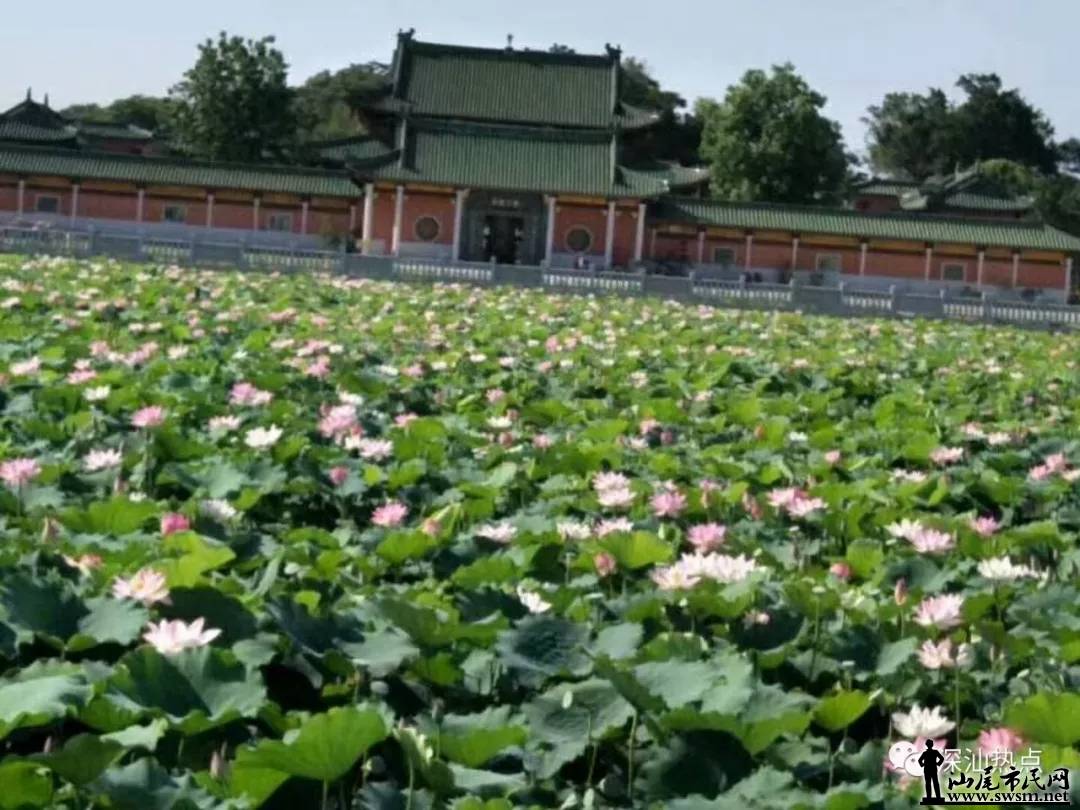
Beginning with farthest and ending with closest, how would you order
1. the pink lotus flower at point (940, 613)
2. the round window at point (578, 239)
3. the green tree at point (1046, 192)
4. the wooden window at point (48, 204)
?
the green tree at point (1046, 192) → the round window at point (578, 239) → the wooden window at point (48, 204) → the pink lotus flower at point (940, 613)

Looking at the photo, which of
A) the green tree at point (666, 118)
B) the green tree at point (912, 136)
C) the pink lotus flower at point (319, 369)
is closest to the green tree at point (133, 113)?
the green tree at point (666, 118)

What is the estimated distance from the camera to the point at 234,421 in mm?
3996

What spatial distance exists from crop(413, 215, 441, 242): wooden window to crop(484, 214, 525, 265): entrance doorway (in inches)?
47.3

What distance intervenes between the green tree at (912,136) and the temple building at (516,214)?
30.3 metres

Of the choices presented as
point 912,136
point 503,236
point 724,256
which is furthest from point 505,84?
point 912,136

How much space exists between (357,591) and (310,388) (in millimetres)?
2916

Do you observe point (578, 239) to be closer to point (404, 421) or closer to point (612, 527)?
point (404, 421)

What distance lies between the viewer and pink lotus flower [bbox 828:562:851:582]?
282 centimetres

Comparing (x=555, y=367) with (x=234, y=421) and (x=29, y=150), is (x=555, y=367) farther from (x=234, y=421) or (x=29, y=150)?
(x=29, y=150)

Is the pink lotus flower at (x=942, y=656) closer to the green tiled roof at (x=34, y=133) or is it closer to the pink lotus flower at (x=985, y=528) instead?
the pink lotus flower at (x=985, y=528)

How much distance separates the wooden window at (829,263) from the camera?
33.4m

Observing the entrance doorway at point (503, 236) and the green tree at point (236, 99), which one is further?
the green tree at point (236, 99)

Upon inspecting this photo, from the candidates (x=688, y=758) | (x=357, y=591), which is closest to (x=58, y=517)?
(x=357, y=591)
